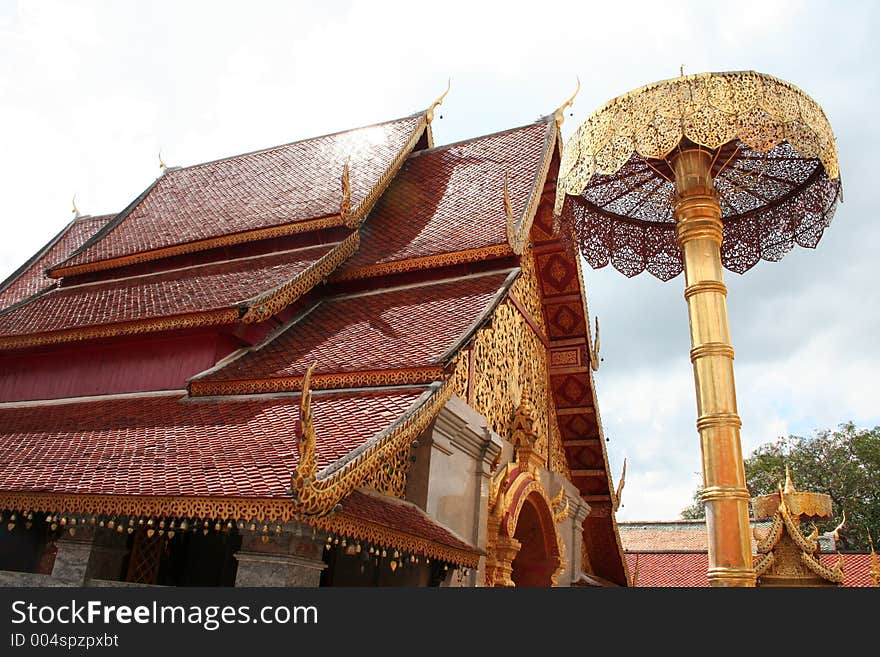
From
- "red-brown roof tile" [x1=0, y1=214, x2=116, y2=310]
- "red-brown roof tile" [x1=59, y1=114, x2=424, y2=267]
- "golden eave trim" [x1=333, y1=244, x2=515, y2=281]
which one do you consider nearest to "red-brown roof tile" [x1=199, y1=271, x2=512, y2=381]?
"golden eave trim" [x1=333, y1=244, x2=515, y2=281]

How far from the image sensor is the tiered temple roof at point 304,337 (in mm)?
4133

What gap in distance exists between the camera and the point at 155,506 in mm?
3818

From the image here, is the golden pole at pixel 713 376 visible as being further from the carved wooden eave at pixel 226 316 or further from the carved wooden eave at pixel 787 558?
the carved wooden eave at pixel 787 558

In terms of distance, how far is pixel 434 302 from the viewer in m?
6.27

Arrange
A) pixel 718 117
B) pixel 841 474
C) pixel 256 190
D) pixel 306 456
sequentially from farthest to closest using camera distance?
1. pixel 841 474
2. pixel 256 190
3. pixel 718 117
4. pixel 306 456

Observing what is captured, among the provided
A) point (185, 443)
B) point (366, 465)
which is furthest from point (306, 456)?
point (185, 443)

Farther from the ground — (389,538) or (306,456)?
(306,456)

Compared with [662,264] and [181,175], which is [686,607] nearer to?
[662,264]

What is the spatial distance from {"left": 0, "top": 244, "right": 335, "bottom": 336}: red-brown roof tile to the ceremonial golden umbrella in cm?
273

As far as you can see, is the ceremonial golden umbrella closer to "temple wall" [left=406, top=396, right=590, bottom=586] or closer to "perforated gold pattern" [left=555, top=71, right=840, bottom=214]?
"perforated gold pattern" [left=555, top=71, right=840, bottom=214]

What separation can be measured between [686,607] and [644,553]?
12.2 metres

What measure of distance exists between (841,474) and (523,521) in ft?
63.8

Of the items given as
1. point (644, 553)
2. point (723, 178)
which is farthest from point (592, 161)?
point (644, 553)

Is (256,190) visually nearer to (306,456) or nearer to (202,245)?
(202,245)
